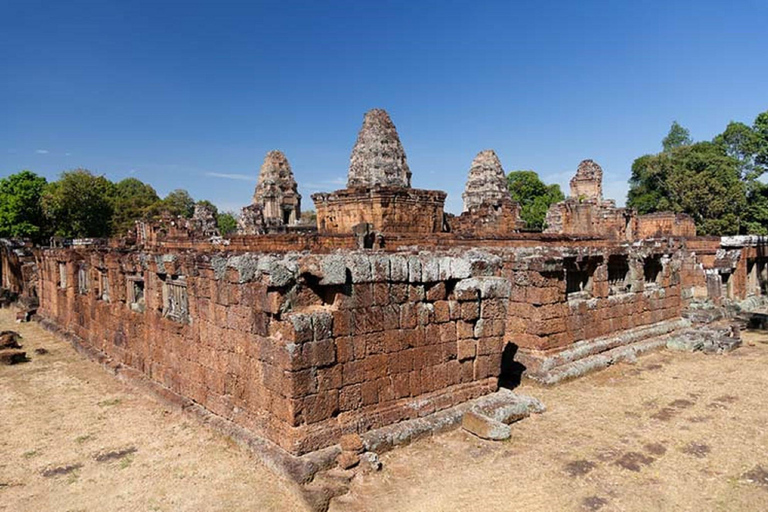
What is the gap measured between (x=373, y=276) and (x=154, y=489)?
282cm

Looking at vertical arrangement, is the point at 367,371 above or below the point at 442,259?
below

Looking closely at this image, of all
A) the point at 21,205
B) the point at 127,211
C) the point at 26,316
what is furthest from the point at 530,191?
the point at 26,316

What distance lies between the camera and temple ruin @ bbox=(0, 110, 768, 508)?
4.89 meters

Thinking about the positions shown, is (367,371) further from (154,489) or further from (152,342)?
(152,342)

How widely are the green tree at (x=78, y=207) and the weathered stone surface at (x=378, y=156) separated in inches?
1178

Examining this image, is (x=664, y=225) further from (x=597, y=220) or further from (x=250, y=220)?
(x=250, y=220)

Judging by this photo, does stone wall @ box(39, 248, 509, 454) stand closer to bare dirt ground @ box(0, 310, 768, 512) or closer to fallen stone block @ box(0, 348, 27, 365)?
bare dirt ground @ box(0, 310, 768, 512)

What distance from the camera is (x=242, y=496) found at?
430 cm

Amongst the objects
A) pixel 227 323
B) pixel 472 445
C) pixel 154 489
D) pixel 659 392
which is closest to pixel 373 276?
pixel 227 323

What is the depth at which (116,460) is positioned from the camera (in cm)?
514

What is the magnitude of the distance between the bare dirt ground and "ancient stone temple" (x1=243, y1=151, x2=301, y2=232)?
23.1 m

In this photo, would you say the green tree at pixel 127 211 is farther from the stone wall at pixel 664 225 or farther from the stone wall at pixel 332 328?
the stone wall at pixel 332 328

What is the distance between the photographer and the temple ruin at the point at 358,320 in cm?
489

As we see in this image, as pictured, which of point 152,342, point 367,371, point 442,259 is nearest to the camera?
point 367,371
